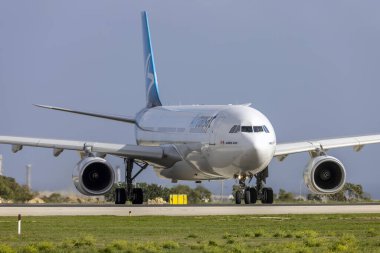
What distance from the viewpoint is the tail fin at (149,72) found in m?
68.6

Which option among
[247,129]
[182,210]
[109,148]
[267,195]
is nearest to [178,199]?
[109,148]

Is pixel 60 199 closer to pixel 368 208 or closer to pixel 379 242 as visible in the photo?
pixel 368 208

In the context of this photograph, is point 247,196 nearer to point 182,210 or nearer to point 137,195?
point 182,210

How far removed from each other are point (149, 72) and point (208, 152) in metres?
19.4

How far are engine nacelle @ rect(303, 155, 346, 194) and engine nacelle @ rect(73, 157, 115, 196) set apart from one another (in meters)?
8.64

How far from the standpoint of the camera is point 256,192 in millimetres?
53562

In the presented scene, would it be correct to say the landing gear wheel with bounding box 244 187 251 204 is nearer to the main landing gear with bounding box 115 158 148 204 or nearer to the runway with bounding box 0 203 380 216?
the runway with bounding box 0 203 380 216

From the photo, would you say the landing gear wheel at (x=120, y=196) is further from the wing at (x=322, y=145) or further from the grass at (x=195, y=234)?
the grass at (x=195, y=234)

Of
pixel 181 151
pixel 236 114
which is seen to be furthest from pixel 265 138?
pixel 181 151

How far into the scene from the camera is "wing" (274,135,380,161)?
5566 cm

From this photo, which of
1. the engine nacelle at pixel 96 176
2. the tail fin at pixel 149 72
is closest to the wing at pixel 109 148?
the engine nacelle at pixel 96 176

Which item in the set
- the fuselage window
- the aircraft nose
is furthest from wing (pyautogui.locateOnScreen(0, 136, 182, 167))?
the aircraft nose

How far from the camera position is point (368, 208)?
166ft

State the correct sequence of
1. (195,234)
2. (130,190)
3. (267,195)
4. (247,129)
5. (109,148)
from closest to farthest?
(195,234) → (247,129) → (267,195) → (109,148) → (130,190)
